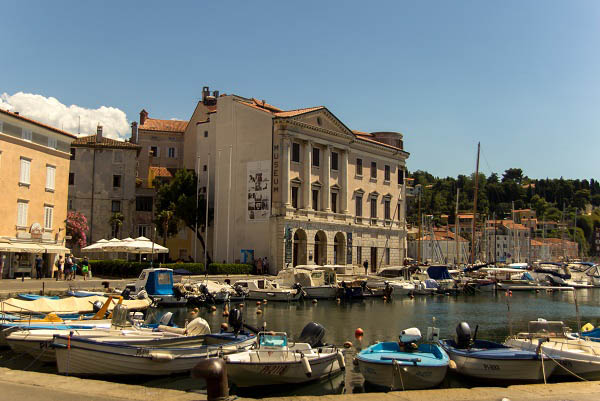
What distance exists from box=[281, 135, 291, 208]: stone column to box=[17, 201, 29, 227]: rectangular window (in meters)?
24.0

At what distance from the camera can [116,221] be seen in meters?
60.1

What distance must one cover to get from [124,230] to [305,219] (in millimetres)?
19675

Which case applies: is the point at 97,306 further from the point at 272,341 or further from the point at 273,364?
the point at 273,364

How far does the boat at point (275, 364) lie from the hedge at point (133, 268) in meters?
33.1

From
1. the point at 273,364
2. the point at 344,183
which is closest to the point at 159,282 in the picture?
the point at 273,364

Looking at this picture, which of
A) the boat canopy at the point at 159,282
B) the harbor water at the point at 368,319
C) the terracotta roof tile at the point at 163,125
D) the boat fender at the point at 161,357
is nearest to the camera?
the boat fender at the point at 161,357

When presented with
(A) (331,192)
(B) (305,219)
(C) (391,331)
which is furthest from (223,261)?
(C) (391,331)

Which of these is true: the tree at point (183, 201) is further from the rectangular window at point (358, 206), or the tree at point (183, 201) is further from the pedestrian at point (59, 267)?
the rectangular window at point (358, 206)

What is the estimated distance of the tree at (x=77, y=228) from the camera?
55375 mm

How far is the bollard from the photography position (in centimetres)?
1031

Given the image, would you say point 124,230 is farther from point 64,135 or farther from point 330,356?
point 330,356

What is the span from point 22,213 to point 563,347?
122ft

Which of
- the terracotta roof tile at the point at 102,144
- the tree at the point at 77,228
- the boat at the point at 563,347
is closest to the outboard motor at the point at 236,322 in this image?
the boat at the point at 563,347

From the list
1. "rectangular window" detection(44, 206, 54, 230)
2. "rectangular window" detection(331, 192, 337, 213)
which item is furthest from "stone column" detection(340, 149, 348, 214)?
"rectangular window" detection(44, 206, 54, 230)
